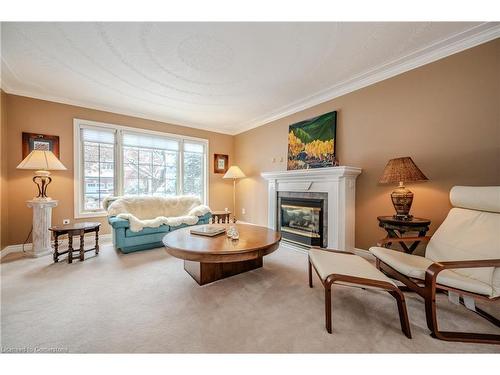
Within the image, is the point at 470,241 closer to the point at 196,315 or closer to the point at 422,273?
the point at 422,273

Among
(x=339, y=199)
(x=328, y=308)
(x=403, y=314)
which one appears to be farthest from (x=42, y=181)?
(x=403, y=314)

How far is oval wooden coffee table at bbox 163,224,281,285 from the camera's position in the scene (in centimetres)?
181

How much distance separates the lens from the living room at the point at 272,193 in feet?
4.65

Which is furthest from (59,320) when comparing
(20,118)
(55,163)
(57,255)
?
(20,118)

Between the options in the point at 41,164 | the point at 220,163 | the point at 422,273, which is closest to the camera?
the point at 422,273

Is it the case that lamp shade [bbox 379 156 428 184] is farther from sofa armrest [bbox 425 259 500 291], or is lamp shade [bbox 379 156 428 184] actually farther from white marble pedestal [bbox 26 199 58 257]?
white marble pedestal [bbox 26 199 58 257]

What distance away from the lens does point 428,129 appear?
90.7 inches

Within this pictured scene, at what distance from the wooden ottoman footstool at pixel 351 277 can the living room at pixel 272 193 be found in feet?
0.05

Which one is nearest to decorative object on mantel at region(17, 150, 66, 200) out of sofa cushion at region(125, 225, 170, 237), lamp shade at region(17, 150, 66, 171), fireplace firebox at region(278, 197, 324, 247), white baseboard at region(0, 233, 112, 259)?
lamp shade at region(17, 150, 66, 171)

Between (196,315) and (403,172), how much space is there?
8.07 feet

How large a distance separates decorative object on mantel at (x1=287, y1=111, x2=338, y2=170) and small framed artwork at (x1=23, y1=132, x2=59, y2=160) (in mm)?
4126
